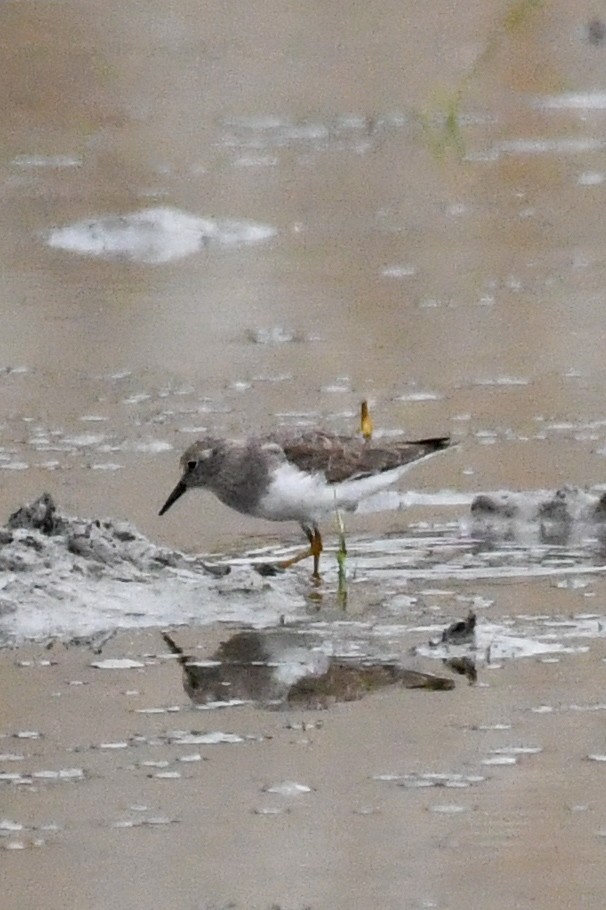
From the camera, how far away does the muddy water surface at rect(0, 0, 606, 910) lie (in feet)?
17.7

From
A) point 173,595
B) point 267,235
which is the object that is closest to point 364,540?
point 173,595

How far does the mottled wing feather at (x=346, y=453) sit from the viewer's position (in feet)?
27.1

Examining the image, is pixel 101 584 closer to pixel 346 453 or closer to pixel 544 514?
pixel 346 453

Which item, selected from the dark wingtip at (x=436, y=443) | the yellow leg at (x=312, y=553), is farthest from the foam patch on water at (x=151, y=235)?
the yellow leg at (x=312, y=553)

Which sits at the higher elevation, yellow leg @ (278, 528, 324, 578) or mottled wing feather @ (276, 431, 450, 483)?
mottled wing feather @ (276, 431, 450, 483)

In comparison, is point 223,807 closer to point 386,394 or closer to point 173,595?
point 173,595

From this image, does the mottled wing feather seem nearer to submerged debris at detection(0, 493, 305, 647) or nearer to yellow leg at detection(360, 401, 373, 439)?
yellow leg at detection(360, 401, 373, 439)

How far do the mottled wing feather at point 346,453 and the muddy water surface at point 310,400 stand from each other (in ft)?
0.65

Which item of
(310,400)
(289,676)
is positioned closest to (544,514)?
(289,676)

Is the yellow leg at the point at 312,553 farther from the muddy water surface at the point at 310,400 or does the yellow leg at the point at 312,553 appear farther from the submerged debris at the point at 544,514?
the submerged debris at the point at 544,514

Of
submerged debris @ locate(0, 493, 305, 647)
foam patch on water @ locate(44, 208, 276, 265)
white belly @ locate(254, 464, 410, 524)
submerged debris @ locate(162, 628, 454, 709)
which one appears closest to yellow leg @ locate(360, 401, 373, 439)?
white belly @ locate(254, 464, 410, 524)

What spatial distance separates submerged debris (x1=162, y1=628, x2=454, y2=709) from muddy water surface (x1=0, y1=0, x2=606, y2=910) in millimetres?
74

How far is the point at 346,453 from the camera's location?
8.36 meters

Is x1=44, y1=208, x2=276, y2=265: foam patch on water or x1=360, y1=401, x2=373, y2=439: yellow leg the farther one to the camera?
x1=44, y1=208, x2=276, y2=265: foam patch on water
